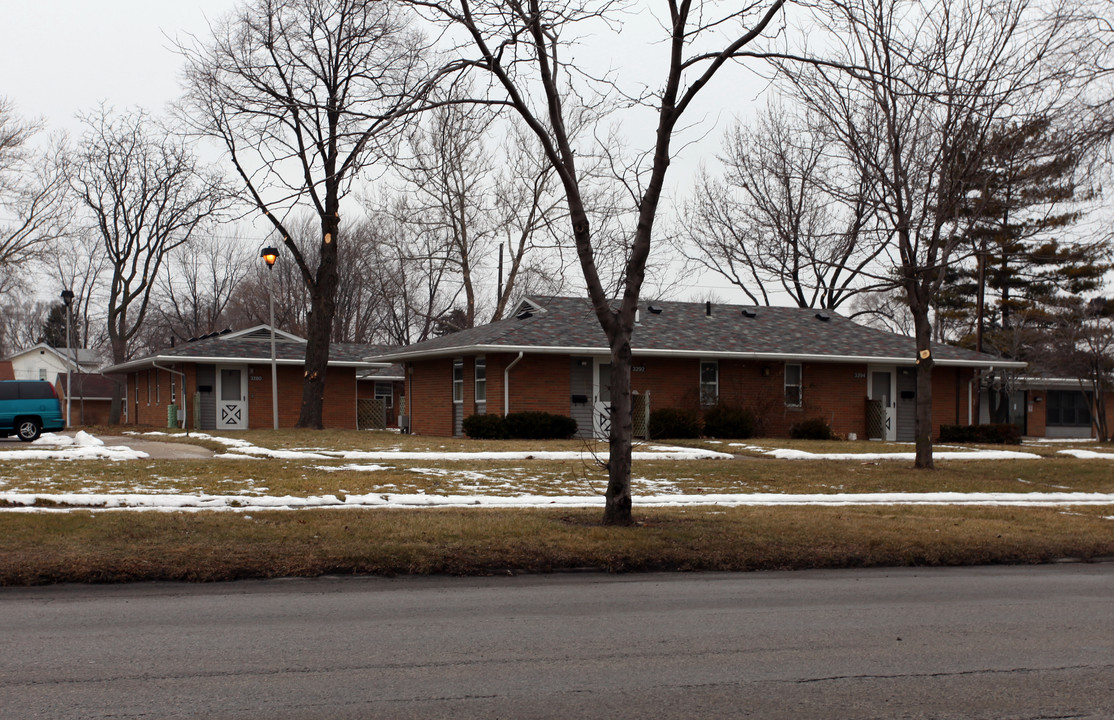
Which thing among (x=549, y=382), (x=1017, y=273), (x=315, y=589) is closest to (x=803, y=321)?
(x=549, y=382)

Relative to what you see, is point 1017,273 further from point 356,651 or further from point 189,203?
point 356,651

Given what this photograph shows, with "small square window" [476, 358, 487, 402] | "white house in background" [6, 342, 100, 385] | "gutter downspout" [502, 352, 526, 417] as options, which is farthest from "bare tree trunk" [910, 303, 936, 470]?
"white house in background" [6, 342, 100, 385]

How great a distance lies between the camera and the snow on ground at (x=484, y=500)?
467 inches

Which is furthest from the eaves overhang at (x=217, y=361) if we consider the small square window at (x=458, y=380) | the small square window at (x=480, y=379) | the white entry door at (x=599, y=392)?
the white entry door at (x=599, y=392)

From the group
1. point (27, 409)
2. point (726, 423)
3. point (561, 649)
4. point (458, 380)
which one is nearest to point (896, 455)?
point (726, 423)

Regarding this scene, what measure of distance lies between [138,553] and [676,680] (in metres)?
5.34

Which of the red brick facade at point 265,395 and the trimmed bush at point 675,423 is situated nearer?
the trimmed bush at point 675,423

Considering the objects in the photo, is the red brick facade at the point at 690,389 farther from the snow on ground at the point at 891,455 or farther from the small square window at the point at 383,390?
the small square window at the point at 383,390

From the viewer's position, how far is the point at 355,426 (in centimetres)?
4047

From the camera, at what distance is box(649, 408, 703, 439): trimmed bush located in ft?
93.9

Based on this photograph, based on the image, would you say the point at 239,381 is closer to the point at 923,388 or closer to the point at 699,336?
the point at 699,336

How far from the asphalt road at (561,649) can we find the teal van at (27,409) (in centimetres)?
2237

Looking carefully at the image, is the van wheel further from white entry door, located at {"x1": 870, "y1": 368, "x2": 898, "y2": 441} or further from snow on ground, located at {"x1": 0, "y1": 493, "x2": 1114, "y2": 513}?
white entry door, located at {"x1": 870, "y1": 368, "x2": 898, "y2": 441}

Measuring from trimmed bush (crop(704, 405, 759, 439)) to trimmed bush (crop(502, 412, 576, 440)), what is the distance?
451 centimetres
